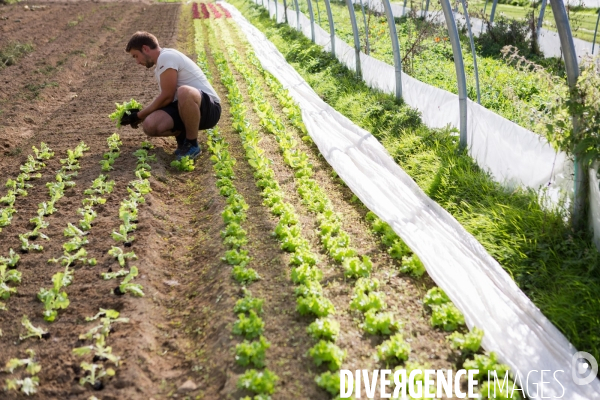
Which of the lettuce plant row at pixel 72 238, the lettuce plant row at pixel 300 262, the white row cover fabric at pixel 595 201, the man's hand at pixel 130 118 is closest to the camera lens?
the lettuce plant row at pixel 300 262

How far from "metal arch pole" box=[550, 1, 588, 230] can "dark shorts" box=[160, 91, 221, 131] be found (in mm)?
4006

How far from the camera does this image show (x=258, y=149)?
A: 653 cm

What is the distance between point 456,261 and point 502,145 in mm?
1669

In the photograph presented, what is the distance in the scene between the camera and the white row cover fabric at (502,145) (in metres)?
4.60

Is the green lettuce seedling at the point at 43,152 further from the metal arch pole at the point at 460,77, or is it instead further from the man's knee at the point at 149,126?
the metal arch pole at the point at 460,77

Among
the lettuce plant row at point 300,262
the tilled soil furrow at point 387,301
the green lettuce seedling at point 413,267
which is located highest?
the lettuce plant row at point 300,262

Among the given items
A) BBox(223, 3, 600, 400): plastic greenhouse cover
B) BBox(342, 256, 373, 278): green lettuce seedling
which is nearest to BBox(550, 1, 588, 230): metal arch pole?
BBox(223, 3, 600, 400): plastic greenhouse cover

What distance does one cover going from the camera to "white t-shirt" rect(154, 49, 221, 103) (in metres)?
6.25

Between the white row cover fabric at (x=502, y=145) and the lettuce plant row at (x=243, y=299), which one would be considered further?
the white row cover fabric at (x=502, y=145)

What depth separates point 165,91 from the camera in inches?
249

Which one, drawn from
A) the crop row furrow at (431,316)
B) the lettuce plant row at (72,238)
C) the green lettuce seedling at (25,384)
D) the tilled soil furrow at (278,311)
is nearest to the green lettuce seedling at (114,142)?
the lettuce plant row at (72,238)

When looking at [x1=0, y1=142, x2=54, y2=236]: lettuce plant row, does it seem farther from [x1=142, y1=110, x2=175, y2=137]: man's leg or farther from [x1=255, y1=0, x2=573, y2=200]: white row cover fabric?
[x1=255, y1=0, x2=573, y2=200]: white row cover fabric

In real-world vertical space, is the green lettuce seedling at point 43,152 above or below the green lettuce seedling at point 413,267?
above

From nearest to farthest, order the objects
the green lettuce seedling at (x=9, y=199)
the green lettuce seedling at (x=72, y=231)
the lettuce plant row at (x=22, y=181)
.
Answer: the green lettuce seedling at (x=72, y=231), the lettuce plant row at (x=22, y=181), the green lettuce seedling at (x=9, y=199)
